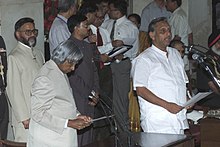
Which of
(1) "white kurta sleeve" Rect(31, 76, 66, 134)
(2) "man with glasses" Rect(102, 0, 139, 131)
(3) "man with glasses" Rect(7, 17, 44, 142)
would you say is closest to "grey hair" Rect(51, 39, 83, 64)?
(1) "white kurta sleeve" Rect(31, 76, 66, 134)

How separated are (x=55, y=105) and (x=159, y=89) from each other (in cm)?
120

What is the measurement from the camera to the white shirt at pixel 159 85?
285 inches

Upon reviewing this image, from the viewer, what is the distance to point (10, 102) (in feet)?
25.2

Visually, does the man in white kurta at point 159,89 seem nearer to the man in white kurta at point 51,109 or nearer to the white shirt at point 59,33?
the man in white kurta at point 51,109

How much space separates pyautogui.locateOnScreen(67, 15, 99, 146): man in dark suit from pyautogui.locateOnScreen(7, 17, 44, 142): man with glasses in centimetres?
39

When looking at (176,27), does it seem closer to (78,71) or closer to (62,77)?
(78,71)

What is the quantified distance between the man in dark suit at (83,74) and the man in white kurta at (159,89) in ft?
2.54

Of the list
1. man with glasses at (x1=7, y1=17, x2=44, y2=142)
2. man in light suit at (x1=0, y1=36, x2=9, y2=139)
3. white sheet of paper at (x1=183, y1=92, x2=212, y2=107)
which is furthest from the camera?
man in light suit at (x1=0, y1=36, x2=9, y2=139)

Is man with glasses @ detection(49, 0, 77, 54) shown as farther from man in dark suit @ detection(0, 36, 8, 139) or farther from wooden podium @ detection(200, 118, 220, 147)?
wooden podium @ detection(200, 118, 220, 147)

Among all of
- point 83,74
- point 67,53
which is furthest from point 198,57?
point 83,74

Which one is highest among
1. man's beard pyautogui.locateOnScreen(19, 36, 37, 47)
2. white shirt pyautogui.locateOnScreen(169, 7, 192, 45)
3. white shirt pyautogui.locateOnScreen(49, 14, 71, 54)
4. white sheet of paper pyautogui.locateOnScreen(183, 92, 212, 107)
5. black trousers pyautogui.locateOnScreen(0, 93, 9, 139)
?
white shirt pyautogui.locateOnScreen(169, 7, 192, 45)

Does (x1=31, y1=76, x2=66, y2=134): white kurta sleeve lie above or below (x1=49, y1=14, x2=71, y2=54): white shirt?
below

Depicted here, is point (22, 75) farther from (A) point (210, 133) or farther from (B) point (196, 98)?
(A) point (210, 133)

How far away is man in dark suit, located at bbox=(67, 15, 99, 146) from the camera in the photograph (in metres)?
7.95
